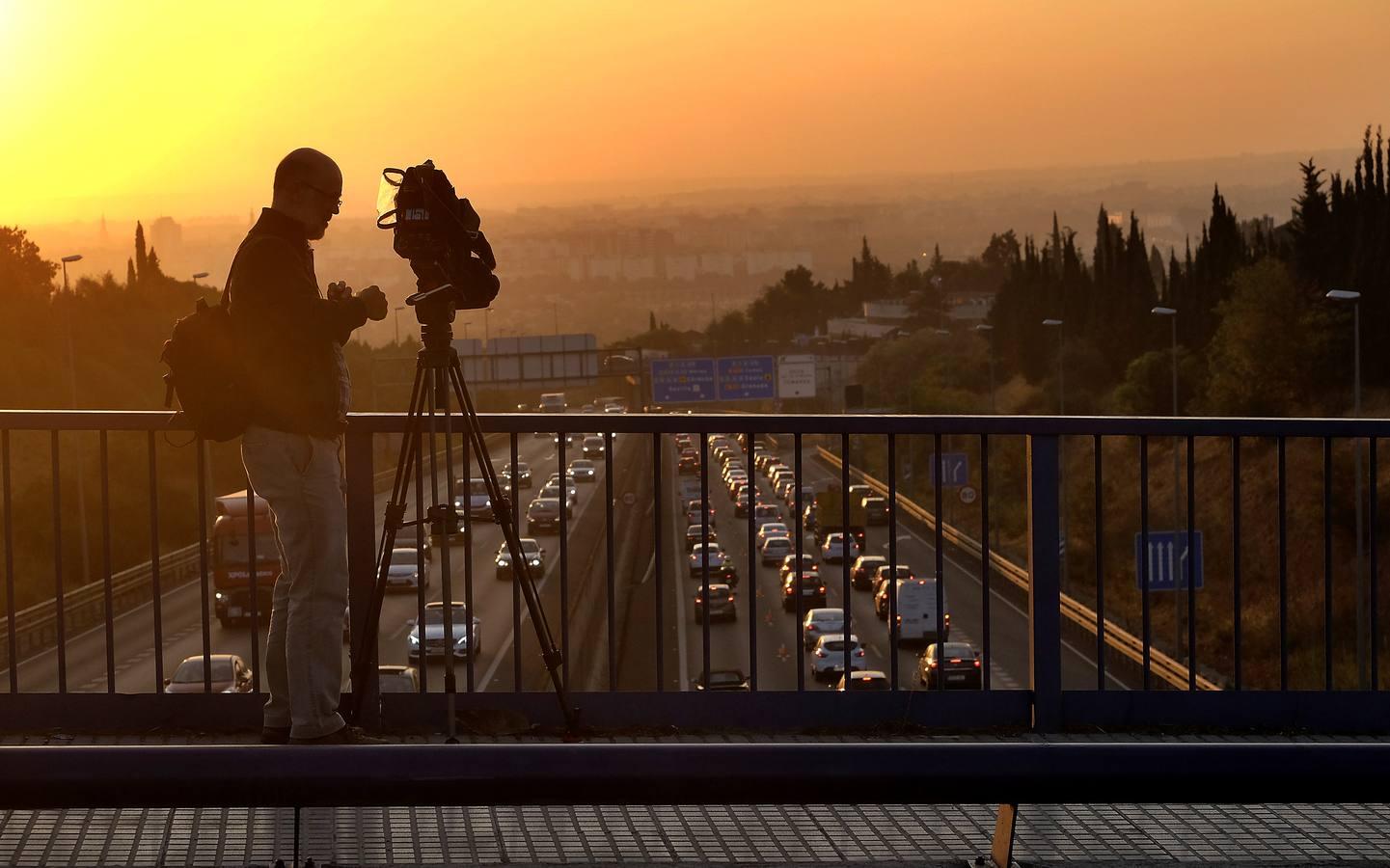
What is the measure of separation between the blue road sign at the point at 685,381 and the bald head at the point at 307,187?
72.1 metres

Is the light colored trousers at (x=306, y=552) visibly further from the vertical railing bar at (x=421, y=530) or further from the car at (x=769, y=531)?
the car at (x=769, y=531)

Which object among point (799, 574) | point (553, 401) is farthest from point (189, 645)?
point (799, 574)

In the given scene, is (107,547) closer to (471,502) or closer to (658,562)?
(471,502)

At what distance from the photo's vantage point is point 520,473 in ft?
30.2

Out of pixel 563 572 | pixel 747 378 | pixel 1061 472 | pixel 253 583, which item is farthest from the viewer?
pixel 747 378

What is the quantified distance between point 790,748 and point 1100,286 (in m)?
119

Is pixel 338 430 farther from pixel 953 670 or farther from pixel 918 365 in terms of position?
pixel 918 365

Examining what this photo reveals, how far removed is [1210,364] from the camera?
279 ft

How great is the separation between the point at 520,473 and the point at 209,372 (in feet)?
11.5

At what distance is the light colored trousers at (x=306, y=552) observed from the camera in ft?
19.3

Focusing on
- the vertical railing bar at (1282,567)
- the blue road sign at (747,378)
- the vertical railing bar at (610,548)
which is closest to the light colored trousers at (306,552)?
the vertical railing bar at (610,548)

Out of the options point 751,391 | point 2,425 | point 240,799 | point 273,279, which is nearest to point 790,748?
point 240,799

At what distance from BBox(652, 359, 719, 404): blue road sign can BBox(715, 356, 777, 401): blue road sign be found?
1.68 ft

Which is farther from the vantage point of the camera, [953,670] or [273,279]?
[953,670]
